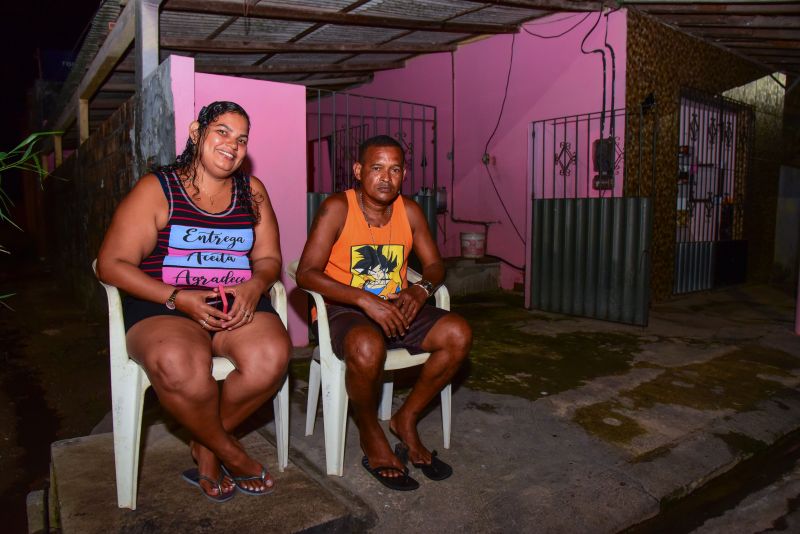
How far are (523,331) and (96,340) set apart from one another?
3.60 metres

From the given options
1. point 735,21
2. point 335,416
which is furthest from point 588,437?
point 735,21

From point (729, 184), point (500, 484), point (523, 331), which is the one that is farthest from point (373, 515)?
point (729, 184)

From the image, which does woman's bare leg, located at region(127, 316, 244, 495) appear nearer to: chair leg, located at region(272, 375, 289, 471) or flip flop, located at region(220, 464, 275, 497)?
flip flop, located at region(220, 464, 275, 497)

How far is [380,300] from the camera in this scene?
2.26 metres

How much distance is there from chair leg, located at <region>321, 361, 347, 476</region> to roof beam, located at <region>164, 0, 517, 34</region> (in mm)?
4037

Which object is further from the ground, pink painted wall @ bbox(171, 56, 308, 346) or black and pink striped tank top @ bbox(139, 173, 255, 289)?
pink painted wall @ bbox(171, 56, 308, 346)

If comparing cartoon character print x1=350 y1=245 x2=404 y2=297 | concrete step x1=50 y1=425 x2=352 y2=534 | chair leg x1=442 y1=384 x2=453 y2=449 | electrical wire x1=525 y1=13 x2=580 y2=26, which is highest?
electrical wire x1=525 y1=13 x2=580 y2=26

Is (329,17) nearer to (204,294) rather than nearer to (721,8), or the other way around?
(721,8)

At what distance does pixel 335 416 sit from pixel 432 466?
1.40 feet

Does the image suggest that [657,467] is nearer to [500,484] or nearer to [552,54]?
[500,484]

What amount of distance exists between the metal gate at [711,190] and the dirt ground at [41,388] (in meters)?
5.89

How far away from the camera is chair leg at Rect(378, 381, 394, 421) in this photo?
271 cm

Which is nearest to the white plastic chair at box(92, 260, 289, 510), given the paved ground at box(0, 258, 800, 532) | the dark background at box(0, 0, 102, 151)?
the paved ground at box(0, 258, 800, 532)

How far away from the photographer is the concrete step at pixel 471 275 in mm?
6934
